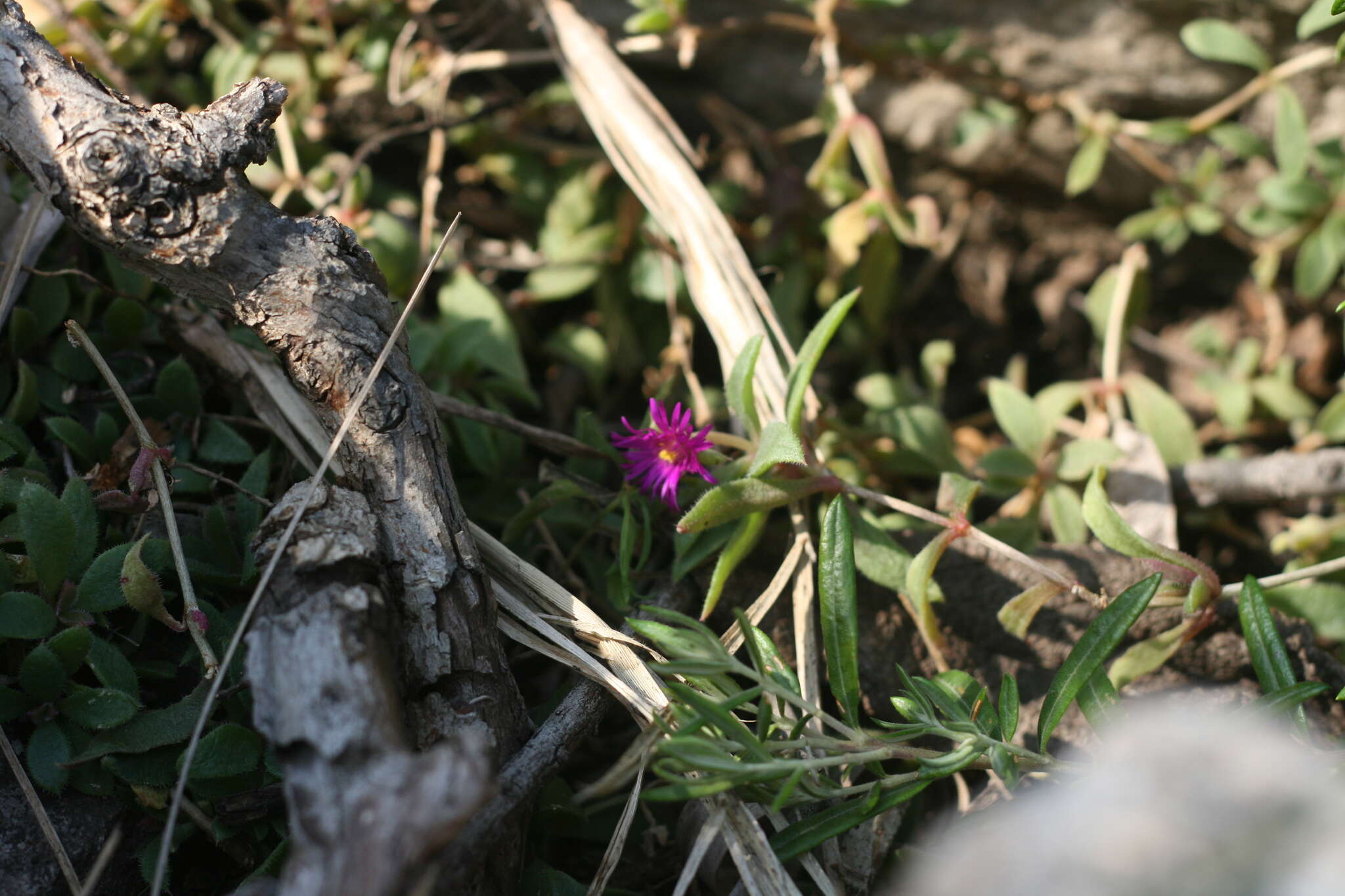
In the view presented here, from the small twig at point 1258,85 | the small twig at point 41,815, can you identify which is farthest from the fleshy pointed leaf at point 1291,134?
the small twig at point 41,815

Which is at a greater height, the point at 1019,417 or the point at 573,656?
the point at 573,656

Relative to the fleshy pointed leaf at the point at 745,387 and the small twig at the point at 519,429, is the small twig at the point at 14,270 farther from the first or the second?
the fleshy pointed leaf at the point at 745,387

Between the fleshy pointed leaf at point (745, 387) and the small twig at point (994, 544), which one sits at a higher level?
the fleshy pointed leaf at point (745, 387)

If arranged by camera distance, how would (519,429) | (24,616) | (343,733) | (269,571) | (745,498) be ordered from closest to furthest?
(343,733) → (269,571) → (24,616) → (745,498) → (519,429)

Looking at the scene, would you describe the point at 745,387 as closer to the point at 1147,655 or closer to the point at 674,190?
the point at 674,190

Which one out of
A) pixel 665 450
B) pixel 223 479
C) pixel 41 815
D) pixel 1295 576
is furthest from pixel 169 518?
pixel 1295 576

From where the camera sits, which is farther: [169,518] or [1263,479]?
[1263,479]
